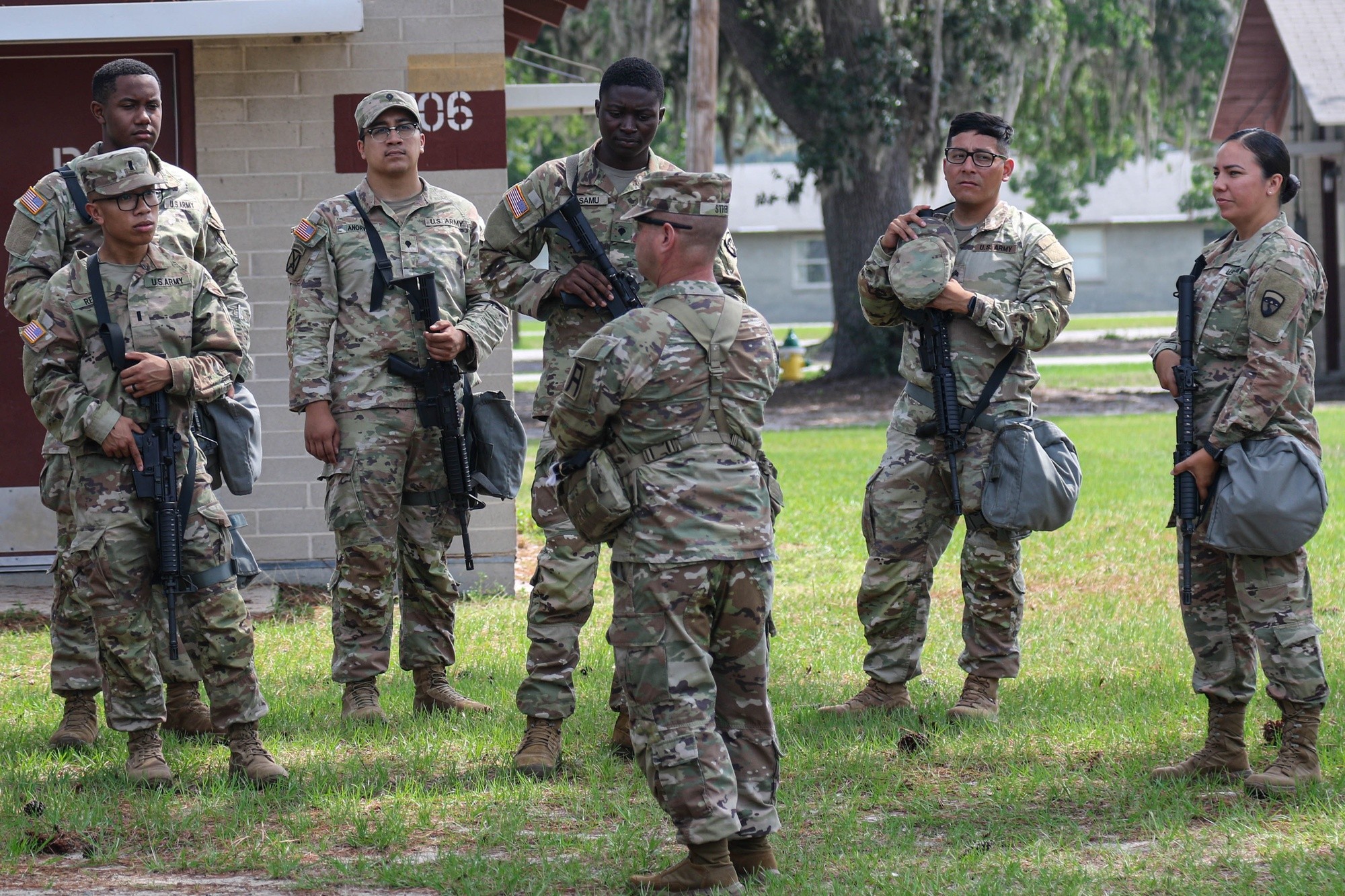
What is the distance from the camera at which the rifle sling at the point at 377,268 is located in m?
5.78

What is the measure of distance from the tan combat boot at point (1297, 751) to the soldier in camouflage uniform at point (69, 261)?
3747mm

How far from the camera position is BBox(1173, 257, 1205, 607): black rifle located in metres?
4.95

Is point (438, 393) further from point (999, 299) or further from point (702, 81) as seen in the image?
point (702, 81)

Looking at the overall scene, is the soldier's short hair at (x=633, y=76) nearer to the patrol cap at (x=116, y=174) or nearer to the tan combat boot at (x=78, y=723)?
the patrol cap at (x=116, y=174)

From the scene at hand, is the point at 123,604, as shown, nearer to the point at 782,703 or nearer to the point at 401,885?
the point at 401,885

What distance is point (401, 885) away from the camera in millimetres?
4156

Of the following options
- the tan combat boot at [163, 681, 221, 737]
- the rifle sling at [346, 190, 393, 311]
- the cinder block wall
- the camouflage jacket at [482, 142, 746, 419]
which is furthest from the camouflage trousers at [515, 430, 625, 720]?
the cinder block wall

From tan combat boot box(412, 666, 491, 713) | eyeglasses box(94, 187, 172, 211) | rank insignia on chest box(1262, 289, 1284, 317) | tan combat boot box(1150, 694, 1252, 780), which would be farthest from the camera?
tan combat boot box(412, 666, 491, 713)

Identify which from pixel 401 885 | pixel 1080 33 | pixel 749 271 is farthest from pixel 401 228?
pixel 749 271

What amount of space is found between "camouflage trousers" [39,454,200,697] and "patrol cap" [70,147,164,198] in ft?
3.87

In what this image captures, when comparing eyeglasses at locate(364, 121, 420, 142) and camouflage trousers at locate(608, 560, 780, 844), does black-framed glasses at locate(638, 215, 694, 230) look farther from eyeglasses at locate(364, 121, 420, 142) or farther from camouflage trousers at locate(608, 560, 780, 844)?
eyeglasses at locate(364, 121, 420, 142)

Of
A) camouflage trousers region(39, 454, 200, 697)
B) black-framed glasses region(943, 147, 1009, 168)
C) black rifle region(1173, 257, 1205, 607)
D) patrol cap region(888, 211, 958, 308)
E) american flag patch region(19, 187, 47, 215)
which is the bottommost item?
camouflage trousers region(39, 454, 200, 697)

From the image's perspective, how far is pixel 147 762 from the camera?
5.00m

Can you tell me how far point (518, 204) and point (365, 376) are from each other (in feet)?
3.28
